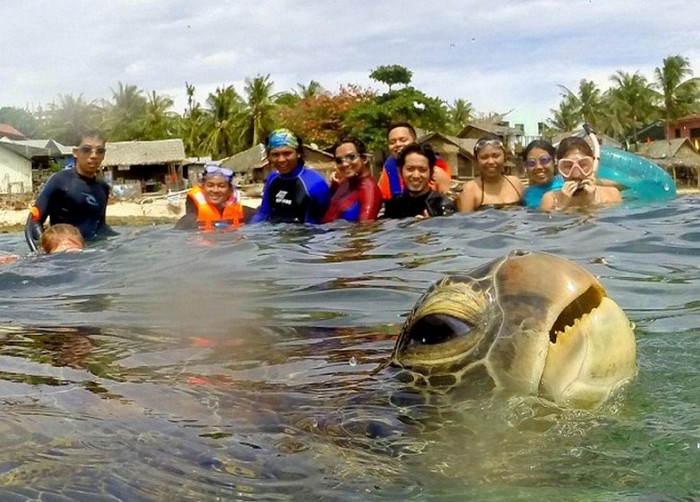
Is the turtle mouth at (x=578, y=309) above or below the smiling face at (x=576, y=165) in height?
below

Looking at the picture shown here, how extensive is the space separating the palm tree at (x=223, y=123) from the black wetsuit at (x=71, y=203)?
5103cm

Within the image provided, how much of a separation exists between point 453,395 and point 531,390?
7.7 inches

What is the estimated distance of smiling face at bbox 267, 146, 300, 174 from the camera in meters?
9.52

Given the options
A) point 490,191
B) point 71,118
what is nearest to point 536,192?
point 490,191

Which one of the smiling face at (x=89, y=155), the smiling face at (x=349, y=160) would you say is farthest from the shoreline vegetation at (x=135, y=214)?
the smiling face at (x=349, y=160)

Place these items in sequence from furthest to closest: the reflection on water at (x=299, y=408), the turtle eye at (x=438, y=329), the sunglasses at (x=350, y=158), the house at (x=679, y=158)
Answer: the house at (x=679, y=158), the sunglasses at (x=350, y=158), the turtle eye at (x=438, y=329), the reflection on water at (x=299, y=408)

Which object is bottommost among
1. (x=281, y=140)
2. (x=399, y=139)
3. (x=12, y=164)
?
(x=399, y=139)

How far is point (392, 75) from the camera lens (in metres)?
51.2

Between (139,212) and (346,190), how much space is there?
25.2 meters

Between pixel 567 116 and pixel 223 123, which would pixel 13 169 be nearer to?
pixel 223 123

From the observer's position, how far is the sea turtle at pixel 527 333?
206 centimetres

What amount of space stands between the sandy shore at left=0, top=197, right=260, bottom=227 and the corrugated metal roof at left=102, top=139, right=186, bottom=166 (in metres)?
14.0

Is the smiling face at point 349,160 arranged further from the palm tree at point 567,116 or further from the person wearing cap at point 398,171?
the palm tree at point 567,116

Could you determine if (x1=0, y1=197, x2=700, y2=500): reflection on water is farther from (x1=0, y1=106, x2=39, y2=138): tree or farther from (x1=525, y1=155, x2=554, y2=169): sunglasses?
(x1=0, y1=106, x2=39, y2=138): tree
